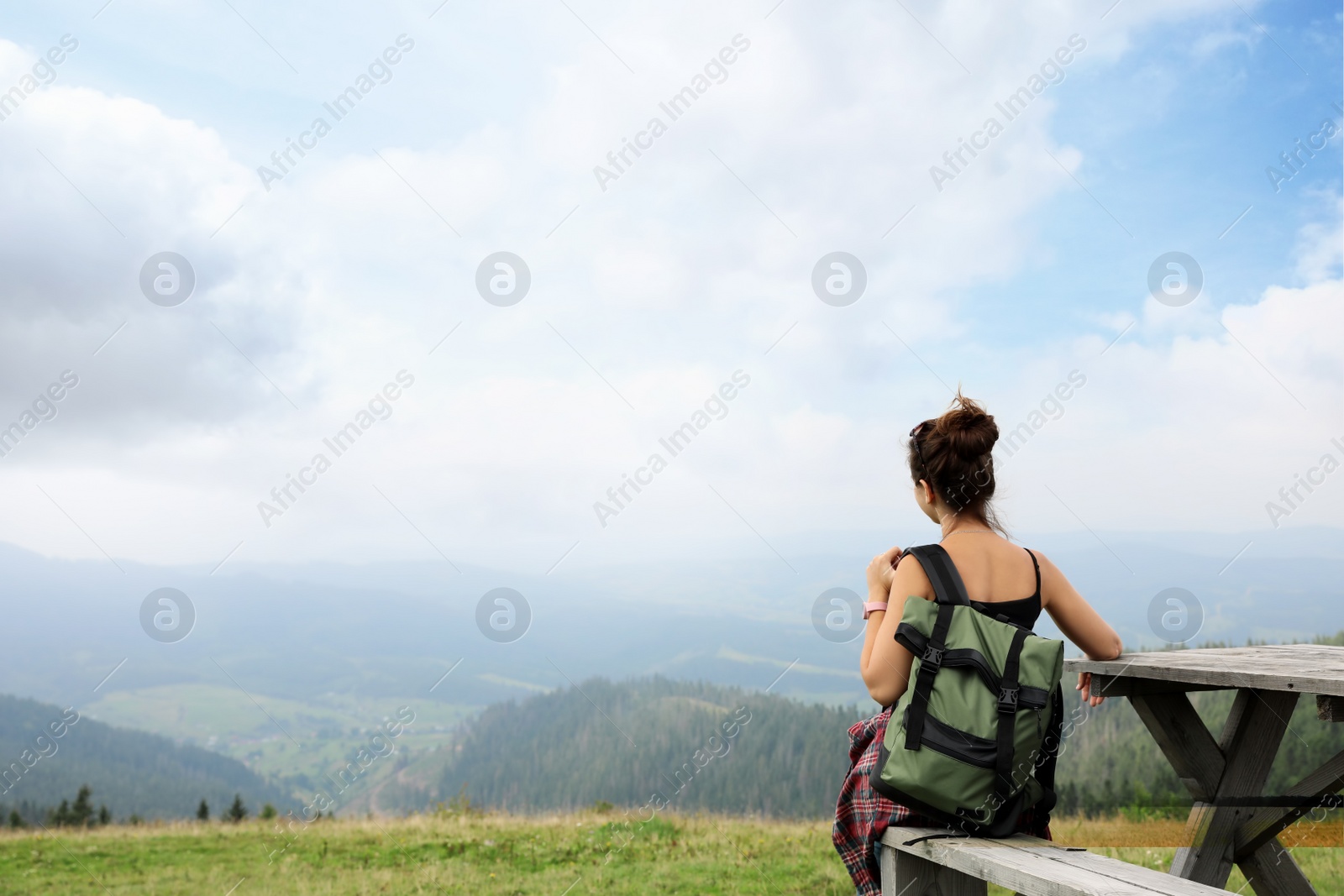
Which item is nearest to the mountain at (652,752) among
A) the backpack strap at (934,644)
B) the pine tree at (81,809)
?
the backpack strap at (934,644)

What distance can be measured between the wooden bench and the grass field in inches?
144

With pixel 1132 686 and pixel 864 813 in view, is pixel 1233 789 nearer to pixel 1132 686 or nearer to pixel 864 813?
pixel 1132 686

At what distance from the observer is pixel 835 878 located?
6.44m

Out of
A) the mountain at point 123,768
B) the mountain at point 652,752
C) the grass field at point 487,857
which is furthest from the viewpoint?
the mountain at point 123,768

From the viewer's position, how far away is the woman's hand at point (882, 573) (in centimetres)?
298

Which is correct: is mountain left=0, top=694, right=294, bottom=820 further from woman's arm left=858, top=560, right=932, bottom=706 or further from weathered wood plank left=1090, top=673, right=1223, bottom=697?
woman's arm left=858, top=560, right=932, bottom=706

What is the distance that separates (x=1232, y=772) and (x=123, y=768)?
4329 inches

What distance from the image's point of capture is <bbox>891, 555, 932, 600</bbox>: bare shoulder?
2.81 metres

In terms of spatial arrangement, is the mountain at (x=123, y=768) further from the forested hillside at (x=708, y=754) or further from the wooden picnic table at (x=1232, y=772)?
the wooden picnic table at (x=1232, y=772)

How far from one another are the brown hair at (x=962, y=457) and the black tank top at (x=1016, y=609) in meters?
0.28

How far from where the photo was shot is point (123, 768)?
3558 inches

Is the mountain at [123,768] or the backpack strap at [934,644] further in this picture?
the mountain at [123,768]

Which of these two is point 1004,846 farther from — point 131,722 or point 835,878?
point 131,722

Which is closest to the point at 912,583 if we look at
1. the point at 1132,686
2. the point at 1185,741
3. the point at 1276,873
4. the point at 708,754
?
the point at 1132,686
